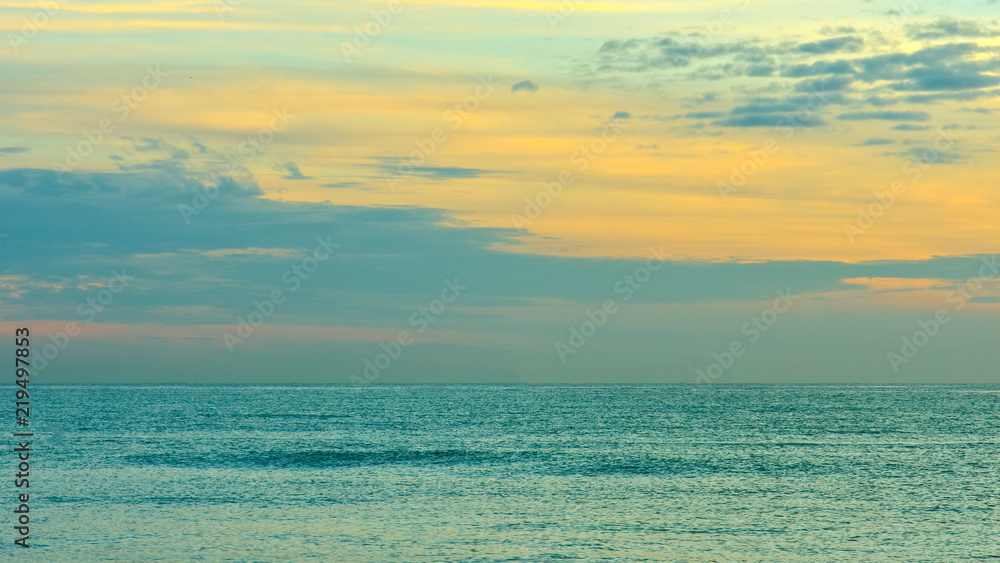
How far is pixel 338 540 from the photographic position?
36938 millimetres

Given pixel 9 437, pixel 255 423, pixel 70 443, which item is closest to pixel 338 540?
pixel 70 443

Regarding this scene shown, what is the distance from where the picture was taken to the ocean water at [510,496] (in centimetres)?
3591

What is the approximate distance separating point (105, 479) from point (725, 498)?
34.7m

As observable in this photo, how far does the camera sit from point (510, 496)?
155 ft

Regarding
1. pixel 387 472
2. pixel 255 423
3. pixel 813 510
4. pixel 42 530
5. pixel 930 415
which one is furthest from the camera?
pixel 930 415

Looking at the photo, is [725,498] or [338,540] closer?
[338,540]

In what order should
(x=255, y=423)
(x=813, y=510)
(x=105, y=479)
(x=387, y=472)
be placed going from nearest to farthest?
1. (x=813, y=510)
2. (x=105, y=479)
3. (x=387, y=472)
4. (x=255, y=423)

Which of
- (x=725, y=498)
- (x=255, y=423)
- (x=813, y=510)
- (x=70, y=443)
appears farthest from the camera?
(x=255, y=423)

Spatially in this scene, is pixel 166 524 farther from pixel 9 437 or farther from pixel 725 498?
pixel 9 437

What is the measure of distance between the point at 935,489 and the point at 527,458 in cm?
2599

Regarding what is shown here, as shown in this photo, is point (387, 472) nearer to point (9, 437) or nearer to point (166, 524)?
point (166, 524)

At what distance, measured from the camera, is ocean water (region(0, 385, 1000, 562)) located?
118ft

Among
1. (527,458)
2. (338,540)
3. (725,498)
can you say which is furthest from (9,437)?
(725,498)

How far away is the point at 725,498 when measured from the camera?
46938 mm
